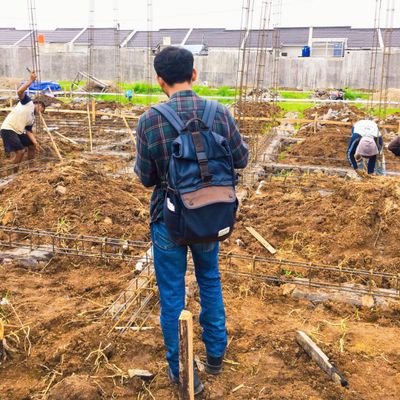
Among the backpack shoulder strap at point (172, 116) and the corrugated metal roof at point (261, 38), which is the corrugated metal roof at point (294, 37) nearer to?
the corrugated metal roof at point (261, 38)

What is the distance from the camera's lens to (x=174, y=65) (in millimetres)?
2486

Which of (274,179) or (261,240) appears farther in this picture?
(274,179)

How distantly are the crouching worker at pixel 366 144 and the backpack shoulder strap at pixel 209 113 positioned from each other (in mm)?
Answer: 4962

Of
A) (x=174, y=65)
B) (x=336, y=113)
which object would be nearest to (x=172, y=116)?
(x=174, y=65)

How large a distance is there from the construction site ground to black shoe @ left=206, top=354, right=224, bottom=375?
0.06m

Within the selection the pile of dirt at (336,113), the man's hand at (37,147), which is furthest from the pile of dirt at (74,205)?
the pile of dirt at (336,113)

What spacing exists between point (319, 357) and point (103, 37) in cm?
3810

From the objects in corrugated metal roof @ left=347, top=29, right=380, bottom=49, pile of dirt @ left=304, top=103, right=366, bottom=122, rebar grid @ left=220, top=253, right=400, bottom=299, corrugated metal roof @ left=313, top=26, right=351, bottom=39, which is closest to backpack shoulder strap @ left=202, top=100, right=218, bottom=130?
rebar grid @ left=220, top=253, right=400, bottom=299

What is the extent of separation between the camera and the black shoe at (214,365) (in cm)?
296

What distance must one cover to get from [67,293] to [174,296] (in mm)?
1900

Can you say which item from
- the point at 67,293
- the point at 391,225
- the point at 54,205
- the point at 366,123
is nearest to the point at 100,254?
the point at 67,293

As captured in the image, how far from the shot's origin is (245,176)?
8.05 meters

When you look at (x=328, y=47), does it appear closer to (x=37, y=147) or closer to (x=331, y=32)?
(x=331, y=32)

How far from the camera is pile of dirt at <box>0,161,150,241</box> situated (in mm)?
5473
